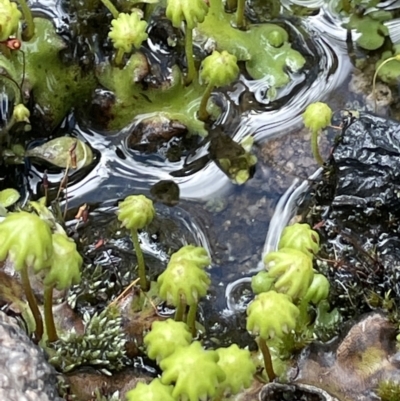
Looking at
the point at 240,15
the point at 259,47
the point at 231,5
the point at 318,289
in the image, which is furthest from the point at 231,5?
the point at 318,289

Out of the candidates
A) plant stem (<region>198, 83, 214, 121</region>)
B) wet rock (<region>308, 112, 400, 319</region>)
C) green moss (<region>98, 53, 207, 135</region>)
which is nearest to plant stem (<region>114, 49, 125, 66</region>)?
green moss (<region>98, 53, 207, 135</region>)

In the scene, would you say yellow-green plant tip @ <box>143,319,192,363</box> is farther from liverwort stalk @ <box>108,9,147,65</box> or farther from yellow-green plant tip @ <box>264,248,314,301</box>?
liverwort stalk @ <box>108,9,147,65</box>

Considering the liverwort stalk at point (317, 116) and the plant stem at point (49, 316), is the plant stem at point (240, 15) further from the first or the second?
the plant stem at point (49, 316)

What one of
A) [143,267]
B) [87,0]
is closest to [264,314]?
[143,267]

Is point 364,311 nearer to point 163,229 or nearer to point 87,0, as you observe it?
point 163,229

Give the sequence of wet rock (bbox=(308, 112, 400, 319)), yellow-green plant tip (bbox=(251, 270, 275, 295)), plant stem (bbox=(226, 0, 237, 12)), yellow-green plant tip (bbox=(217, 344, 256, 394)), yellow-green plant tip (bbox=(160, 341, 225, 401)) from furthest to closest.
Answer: plant stem (bbox=(226, 0, 237, 12)) → wet rock (bbox=(308, 112, 400, 319)) → yellow-green plant tip (bbox=(251, 270, 275, 295)) → yellow-green plant tip (bbox=(217, 344, 256, 394)) → yellow-green plant tip (bbox=(160, 341, 225, 401))

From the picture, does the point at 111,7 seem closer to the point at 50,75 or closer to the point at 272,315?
the point at 50,75
